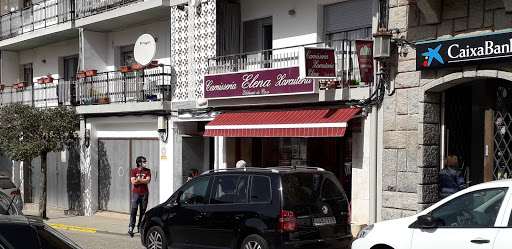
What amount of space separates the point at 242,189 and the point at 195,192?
4.15 feet

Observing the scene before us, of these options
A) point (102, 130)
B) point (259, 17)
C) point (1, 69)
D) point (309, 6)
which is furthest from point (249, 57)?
point (1, 69)

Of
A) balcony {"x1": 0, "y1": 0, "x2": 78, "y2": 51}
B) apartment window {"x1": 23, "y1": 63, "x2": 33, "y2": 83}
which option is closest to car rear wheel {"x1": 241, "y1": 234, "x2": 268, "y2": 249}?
balcony {"x1": 0, "y1": 0, "x2": 78, "y2": 51}

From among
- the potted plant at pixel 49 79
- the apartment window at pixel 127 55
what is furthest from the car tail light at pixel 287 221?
the potted plant at pixel 49 79

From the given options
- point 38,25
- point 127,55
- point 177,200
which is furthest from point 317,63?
point 38,25

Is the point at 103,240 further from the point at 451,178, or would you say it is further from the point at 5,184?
the point at 451,178

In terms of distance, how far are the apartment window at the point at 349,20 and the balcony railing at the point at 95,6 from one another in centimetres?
742

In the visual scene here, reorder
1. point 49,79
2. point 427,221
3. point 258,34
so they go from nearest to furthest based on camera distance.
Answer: point 427,221, point 258,34, point 49,79

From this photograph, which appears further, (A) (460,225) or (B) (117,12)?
(B) (117,12)

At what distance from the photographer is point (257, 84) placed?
16125 millimetres

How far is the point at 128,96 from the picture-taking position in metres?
20.7

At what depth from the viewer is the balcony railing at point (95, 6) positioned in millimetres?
21234

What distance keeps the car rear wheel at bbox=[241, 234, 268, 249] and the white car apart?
2.06 m

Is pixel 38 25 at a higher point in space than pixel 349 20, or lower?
higher

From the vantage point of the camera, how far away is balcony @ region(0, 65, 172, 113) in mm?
19578
